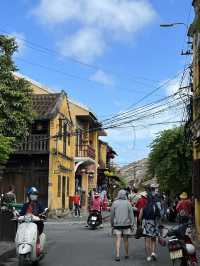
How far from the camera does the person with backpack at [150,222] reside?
1408cm

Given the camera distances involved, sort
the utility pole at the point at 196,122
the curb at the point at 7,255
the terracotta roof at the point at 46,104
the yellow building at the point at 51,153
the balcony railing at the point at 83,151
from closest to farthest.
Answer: the curb at the point at 7,255 → the utility pole at the point at 196,122 → the yellow building at the point at 51,153 → the terracotta roof at the point at 46,104 → the balcony railing at the point at 83,151

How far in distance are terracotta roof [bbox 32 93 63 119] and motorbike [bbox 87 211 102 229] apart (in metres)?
11.2

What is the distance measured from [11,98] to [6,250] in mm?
5912

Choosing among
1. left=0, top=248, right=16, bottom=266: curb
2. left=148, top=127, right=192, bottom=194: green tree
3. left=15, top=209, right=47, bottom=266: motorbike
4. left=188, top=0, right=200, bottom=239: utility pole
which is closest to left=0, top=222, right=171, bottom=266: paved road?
left=0, top=248, right=16, bottom=266: curb

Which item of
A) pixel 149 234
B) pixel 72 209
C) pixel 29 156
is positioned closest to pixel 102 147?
pixel 72 209

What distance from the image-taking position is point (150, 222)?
14.2m

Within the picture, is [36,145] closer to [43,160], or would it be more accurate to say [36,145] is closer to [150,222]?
[43,160]

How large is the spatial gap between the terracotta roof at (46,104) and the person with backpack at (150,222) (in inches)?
898

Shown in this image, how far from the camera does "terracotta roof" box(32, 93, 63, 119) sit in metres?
36.9

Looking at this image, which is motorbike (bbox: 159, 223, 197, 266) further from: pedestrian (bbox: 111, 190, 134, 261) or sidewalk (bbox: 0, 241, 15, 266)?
sidewalk (bbox: 0, 241, 15, 266)

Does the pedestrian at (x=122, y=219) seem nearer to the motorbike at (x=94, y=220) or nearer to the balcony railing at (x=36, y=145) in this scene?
the motorbike at (x=94, y=220)

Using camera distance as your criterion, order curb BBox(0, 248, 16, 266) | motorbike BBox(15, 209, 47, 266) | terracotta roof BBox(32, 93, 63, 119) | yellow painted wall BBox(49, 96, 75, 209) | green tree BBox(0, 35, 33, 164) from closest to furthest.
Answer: motorbike BBox(15, 209, 47, 266)
curb BBox(0, 248, 16, 266)
green tree BBox(0, 35, 33, 164)
yellow painted wall BBox(49, 96, 75, 209)
terracotta roof BBox(32, 93, 63, 119)

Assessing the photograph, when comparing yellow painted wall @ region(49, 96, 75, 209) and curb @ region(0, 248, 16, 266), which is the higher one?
yellow painted wall @ region(49, 96, 75, 209)

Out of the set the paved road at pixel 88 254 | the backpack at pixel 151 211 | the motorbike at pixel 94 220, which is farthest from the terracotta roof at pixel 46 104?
the backpack at pixel 151 211
